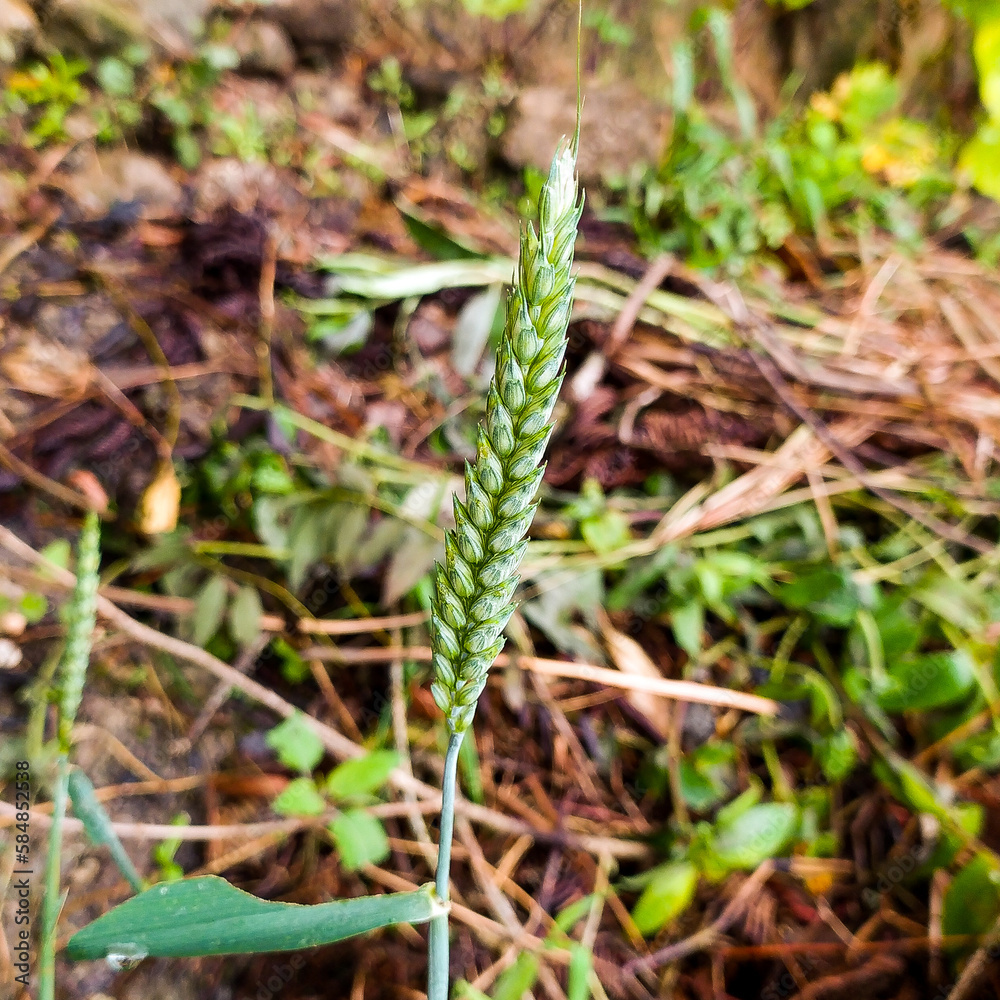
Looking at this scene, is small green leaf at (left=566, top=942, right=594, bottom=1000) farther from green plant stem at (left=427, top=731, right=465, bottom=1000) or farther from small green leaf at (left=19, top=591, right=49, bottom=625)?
small green leaf at (left=19, top=591, right=49, bottom=625)

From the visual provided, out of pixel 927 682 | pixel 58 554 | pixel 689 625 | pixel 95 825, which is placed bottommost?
pixel 95 825

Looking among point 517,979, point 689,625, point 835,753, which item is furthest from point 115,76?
point 835,753

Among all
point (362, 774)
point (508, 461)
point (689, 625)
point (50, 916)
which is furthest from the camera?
point (689, 625)

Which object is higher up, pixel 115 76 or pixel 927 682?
pixel 115 76

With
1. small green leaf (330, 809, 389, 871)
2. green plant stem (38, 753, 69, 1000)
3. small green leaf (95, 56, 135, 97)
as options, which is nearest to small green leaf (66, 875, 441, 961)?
green plant stem (38, 753, 69, 1000)

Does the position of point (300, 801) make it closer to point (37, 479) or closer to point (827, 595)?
point (37, 479)

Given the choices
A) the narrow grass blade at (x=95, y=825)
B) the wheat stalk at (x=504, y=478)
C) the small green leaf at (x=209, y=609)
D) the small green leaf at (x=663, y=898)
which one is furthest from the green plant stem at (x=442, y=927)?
the small green leaf at (x=209, y=609)

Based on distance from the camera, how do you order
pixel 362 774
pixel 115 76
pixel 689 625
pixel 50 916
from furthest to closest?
pixel 115 76
pixel 689 625
pixel 362 774
pixel 50 916
